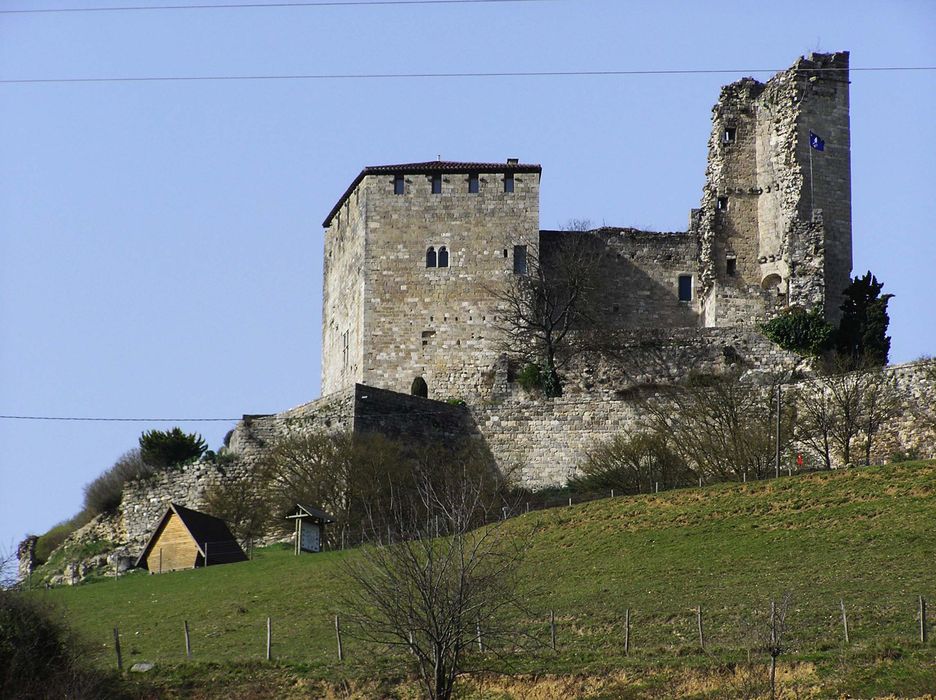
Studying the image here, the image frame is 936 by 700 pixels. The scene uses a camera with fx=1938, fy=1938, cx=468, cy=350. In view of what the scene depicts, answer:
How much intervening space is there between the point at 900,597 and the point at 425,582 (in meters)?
8.86

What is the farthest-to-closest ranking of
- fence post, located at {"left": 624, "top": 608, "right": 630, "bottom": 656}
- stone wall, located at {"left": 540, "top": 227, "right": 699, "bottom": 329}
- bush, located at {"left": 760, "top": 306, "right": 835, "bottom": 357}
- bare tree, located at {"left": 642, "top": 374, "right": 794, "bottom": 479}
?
stone wall, located at {"left": 540, "top": 227, "right": 699, "bottom": 329} < bush, located at {"left": 760, "top": 306, "right": 835, "bottom": 357} < bare tree, located at {"left": 642, "top": 374, "right": 794, "bottom": 479} < fence post, located at {"left": 624, "top": 608, "right": 630, "bottom": 656}

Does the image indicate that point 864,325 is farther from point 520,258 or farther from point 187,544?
point 187,544

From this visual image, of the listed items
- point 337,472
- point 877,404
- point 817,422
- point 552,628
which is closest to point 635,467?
point 817,422

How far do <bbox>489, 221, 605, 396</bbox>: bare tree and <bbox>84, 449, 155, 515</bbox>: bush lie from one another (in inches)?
469

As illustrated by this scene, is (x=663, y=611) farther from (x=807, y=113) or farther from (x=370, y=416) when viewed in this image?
(x=807, y=113)

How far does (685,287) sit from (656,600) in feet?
87.5

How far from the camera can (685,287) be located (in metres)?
63.1

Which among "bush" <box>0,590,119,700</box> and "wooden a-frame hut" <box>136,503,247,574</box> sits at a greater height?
"wooden a-frame hut" <box>136,503,247,574</box>

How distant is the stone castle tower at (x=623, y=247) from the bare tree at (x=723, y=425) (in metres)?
5.07

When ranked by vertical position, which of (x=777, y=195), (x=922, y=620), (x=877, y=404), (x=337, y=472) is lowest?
(x=922, y=620)

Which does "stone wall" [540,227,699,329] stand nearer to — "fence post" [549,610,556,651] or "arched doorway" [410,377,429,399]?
"arched doorway" [410,377,429,399]

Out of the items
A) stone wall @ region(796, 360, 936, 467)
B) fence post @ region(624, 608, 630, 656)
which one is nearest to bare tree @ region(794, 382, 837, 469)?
stone wall @ region(796, 360, 936, 467)

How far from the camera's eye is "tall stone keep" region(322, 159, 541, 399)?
60.4 metres

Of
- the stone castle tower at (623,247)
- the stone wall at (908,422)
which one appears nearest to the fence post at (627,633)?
the stone wall at (908,422)
